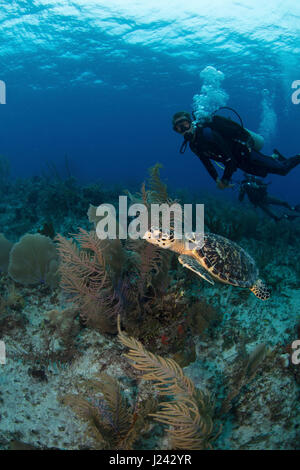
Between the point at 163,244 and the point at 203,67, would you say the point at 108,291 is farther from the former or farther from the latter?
the point at 203,67

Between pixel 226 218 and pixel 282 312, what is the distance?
15.7ft

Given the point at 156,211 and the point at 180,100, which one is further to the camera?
the point at 180,100

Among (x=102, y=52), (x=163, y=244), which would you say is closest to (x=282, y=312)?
(x=163, y=244)

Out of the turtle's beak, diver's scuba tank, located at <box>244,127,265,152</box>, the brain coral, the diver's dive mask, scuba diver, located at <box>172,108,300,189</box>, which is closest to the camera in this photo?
the turtle's beak

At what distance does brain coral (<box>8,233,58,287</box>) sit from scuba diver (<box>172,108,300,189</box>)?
346 centimetres

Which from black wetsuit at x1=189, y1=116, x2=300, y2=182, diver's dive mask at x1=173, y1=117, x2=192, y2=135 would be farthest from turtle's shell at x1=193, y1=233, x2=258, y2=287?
diver's dive mask at x1=173, y1=117, x2=192, y2=135

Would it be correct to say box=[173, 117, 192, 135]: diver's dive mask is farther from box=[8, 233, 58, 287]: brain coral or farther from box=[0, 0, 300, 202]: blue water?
box=[0, 0, 300, 202]: blue water

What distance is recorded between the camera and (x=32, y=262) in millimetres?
3719

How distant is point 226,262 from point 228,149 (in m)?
3.08

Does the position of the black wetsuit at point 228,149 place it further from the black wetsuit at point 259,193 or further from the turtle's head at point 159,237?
the turtle's head at point 159,237

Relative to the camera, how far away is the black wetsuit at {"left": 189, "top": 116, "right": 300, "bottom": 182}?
540 cm

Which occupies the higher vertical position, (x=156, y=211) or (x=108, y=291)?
(x=156, y=211)

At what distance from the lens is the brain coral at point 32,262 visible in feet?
12.1

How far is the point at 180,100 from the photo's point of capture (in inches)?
1350
